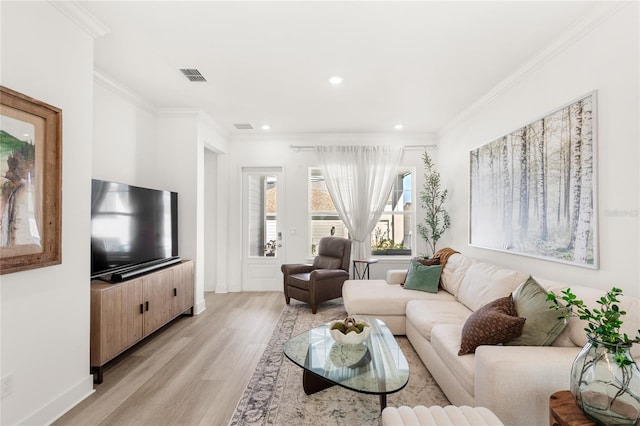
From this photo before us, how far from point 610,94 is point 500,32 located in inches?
34.6

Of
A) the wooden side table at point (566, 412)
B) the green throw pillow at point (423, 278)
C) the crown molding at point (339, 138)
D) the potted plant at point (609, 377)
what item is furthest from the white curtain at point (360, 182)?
the potted plant at point (609, 377)

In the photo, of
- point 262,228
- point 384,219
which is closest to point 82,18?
point 262,228

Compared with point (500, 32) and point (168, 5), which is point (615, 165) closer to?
point (500, 32)

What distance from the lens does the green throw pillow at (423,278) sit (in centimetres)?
346

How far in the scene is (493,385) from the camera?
157 centimetres

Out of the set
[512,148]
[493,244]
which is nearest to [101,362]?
[493,244]

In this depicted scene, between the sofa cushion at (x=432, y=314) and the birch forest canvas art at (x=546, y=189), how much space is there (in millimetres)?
829

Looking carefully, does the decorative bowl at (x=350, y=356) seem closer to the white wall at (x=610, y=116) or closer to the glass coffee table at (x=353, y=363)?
the glass coffee table at (x=353, y=363)

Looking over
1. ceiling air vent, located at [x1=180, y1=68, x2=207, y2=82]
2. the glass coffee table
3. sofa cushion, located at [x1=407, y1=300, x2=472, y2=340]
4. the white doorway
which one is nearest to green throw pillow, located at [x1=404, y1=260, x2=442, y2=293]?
sofa cushion, located at [x1=407, y1=300, x2=472, y2=340]

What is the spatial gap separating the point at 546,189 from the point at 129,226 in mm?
3941

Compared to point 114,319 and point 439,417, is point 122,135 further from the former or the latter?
point 439,417

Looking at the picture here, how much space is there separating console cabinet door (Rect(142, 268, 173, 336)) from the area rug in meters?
1.27

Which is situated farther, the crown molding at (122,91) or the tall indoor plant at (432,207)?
the tall indoor plant at (432,207)

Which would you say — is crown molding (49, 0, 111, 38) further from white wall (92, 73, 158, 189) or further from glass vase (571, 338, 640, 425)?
glass vase (571, 338, 640, 425)
